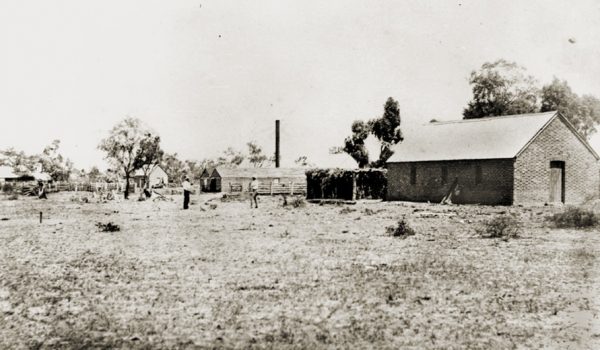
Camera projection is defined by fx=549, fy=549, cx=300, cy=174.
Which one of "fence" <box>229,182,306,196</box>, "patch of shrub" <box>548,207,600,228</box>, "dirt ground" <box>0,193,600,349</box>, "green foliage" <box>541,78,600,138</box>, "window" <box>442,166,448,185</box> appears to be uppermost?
"green foliage" <box>541,78,600,138</box>

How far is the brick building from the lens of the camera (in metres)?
30.9

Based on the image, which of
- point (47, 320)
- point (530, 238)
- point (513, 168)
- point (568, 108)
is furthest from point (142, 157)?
point (47, 320)

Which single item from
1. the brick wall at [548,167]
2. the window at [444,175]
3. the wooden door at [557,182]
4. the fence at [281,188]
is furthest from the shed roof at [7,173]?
the wooden door at [557,182]

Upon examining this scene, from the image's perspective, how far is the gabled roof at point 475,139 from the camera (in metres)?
31.6

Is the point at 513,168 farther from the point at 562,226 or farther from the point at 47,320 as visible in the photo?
the point at 47,320

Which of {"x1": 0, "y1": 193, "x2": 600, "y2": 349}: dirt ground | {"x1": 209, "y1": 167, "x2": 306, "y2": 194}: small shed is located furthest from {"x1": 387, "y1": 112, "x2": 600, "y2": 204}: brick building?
{"x1": 209, "y1": 167, "x2": 306, "y2": 194}: small shed

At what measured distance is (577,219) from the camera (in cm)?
1672

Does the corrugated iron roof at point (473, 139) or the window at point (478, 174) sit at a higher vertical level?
the corrugated iron roof at point (473, 139)

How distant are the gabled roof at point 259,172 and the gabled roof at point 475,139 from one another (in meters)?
34.3

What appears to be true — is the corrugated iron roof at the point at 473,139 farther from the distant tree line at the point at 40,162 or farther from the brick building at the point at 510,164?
the distant tree line at the point at 40,162

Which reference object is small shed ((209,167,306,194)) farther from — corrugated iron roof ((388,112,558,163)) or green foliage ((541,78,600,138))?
corrugated iron roof ((388,112,558,163))

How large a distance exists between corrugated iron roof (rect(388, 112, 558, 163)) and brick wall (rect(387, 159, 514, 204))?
466mm

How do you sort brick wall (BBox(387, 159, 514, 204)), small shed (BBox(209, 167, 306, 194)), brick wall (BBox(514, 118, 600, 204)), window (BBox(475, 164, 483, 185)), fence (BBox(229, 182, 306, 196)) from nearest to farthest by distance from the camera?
brick wall (BBox(514, 118, 600, 204)) < brick wall (BBox(387, 159, 514, 204)) < window (BBox(475, 164, 483, 185)) < fence (BBox(229, 182, 306, 196)) < small shed (BBox(209, 167, 306, 194))

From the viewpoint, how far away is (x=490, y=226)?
1543 centimetres
